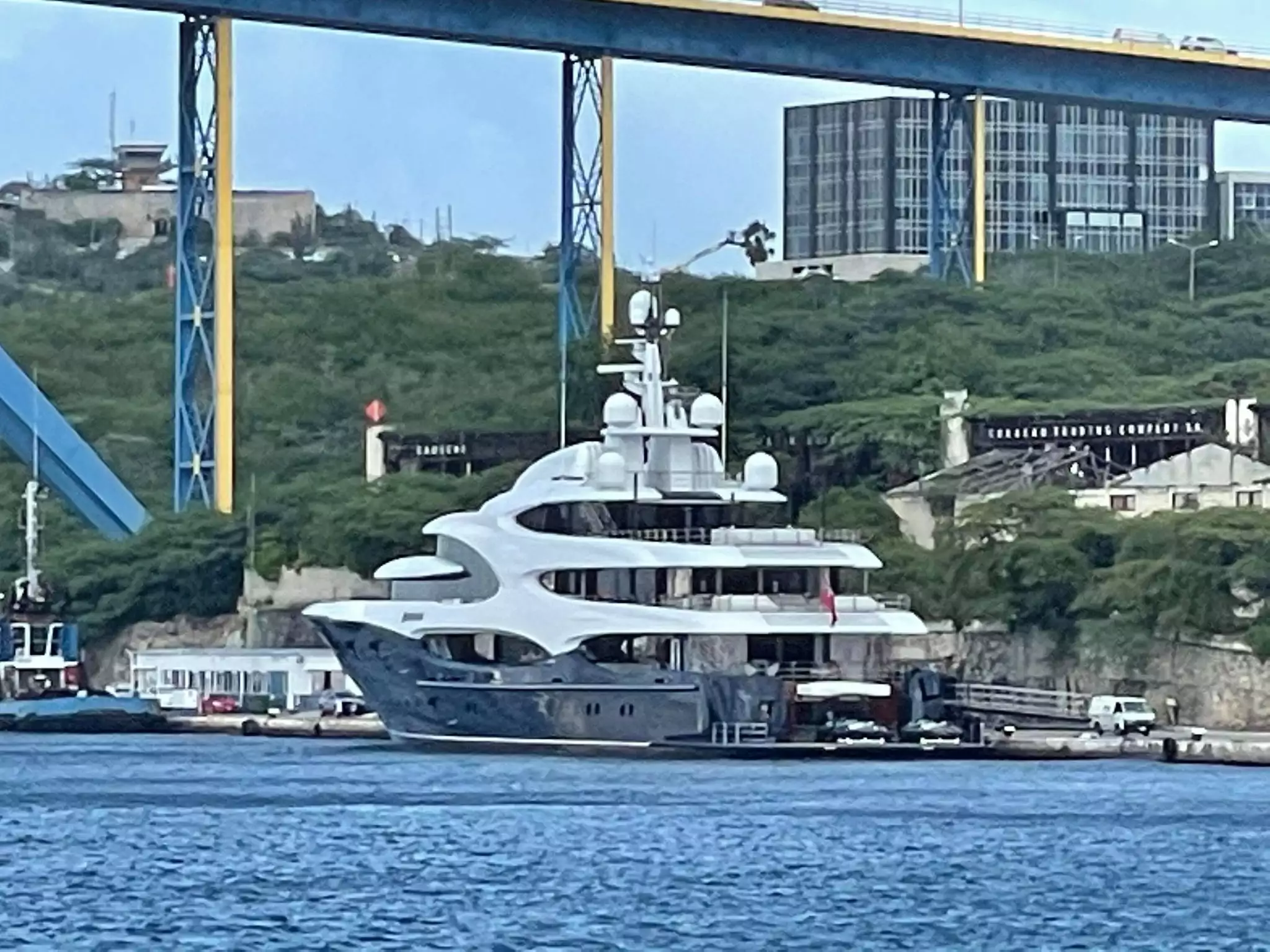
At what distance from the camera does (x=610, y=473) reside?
75688 mm

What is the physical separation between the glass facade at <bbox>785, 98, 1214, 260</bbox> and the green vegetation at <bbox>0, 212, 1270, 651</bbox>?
21.7 metres

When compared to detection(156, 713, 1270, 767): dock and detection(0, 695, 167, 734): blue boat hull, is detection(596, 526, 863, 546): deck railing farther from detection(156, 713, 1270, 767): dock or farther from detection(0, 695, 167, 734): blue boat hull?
detection(0, 695, 167, 734): blue boat hull

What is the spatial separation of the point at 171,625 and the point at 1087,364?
23953 mm

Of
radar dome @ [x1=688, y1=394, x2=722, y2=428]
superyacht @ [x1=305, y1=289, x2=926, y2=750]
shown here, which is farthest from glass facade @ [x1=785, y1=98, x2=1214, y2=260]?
superyacht @ [x1=305, y1=289, x2=926, y2=750]

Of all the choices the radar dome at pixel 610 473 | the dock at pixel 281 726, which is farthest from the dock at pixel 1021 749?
the dock at pixel 281 726

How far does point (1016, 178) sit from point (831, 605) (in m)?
90.1

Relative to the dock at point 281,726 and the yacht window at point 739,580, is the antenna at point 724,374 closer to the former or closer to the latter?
the dock at point 281,726

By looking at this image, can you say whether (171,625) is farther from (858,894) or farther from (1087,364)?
(858,894)

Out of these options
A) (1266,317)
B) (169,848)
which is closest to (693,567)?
(169,848)

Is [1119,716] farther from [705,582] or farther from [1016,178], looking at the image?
[1016,178]

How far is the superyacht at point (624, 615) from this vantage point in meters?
73.8

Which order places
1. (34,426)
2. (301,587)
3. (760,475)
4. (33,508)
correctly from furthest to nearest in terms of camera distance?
(34,426)
(301,587)
(33,508)
(760,475)

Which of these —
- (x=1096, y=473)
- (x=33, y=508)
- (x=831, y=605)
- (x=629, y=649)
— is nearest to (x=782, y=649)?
(x=831, y=605)

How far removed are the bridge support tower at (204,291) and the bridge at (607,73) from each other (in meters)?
0.04
